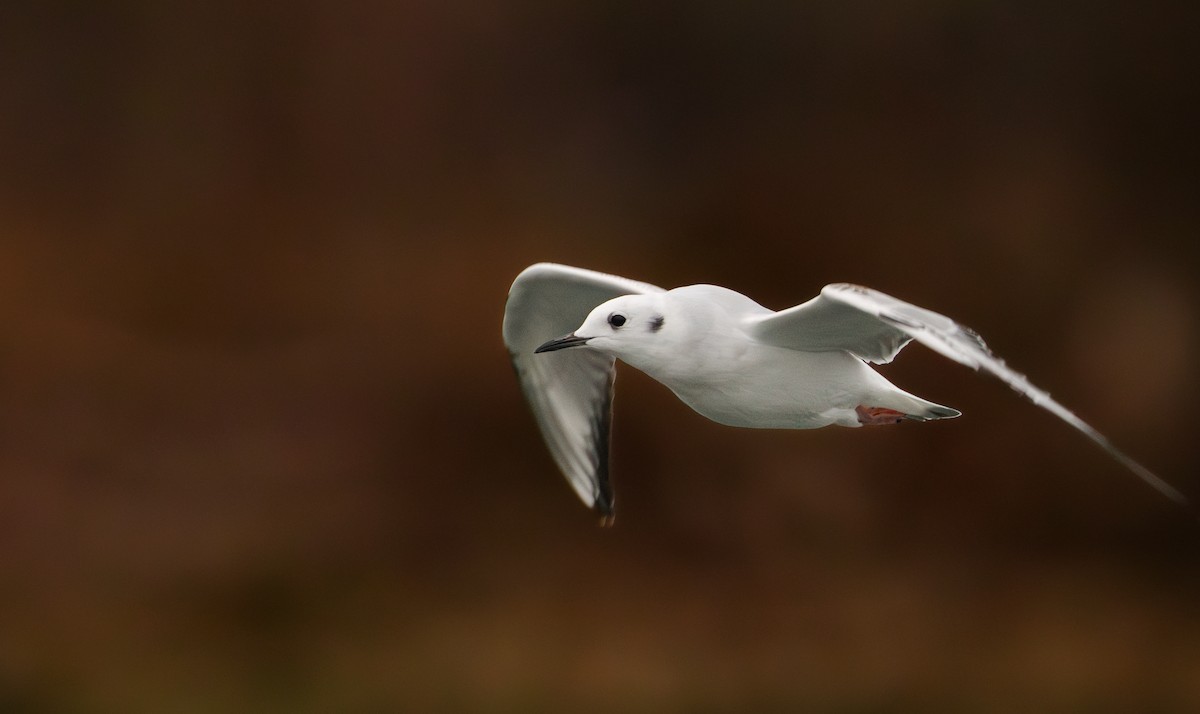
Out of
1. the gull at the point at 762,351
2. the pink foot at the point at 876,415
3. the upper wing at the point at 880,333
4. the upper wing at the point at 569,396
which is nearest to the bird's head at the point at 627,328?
the gull at the point at 762,351

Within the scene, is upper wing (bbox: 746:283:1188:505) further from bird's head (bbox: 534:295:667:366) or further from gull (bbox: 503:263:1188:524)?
bird's head (bbox: 534:295:667:366)

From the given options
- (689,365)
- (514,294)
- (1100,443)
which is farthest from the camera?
(514,294)

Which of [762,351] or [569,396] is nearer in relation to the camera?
[762,351]

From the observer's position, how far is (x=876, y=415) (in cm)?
169

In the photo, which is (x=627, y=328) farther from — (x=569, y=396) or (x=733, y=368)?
(x=569, y=396)

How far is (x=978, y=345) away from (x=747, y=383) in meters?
0.27

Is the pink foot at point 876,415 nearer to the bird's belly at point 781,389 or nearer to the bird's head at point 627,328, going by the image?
the bird's belly at point 781,389

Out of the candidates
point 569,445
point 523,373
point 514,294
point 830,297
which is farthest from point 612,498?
point 830,297

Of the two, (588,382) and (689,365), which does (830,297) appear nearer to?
(689,365)

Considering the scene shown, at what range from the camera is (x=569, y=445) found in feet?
7.06

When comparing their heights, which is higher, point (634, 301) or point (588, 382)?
Answer: point (634, 301)

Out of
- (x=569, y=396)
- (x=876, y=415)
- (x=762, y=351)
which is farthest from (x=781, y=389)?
(x=569, y=396)

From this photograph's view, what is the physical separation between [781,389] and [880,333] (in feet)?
0.44

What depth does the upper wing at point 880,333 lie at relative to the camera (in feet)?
4.24
